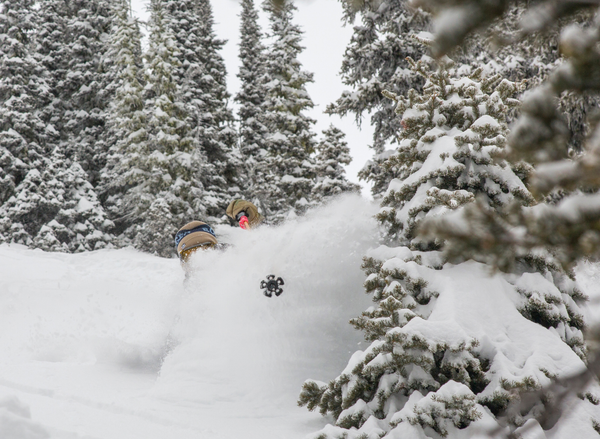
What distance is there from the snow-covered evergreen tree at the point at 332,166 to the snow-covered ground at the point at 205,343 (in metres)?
8.60

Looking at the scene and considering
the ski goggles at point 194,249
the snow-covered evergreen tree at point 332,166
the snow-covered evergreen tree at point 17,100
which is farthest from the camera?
the snow-covered evergreen tree at point 17,100

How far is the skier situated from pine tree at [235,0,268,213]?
581 inches

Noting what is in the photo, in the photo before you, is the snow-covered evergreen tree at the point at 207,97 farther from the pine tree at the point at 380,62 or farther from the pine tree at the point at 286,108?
the pine tree at the point at 380,62

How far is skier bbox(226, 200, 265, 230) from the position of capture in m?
10.5

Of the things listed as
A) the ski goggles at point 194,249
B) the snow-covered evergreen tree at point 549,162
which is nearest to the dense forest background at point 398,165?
the snow-covered evergreen tree at point 549,162

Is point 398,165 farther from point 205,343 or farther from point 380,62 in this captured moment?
point 380,62

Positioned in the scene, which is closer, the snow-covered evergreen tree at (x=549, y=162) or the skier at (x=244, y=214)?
the snow-covered evergreen tree at (x=549, y=162)

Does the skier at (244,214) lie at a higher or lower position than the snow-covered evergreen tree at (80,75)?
lower

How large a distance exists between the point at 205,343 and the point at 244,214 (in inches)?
147

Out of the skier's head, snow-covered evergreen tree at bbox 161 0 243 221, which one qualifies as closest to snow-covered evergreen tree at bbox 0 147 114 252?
snow-covered evergreen tree at bbox 161 0 243 221

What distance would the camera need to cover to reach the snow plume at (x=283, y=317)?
22.6ft

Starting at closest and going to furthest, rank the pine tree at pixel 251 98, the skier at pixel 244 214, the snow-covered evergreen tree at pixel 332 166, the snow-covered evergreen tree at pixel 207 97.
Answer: the skier at pixel 244 214
the snow-covered evergreen tree at pixel 332 166
the snow-covered evergreen tree at pixel 207 97
the pine tree at pixel 251 98

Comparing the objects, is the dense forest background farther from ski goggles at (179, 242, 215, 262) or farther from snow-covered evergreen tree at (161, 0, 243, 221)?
ski goggles at (179, 242, 215, 262)

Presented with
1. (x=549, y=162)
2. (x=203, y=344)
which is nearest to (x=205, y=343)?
(x=203, y=344)
